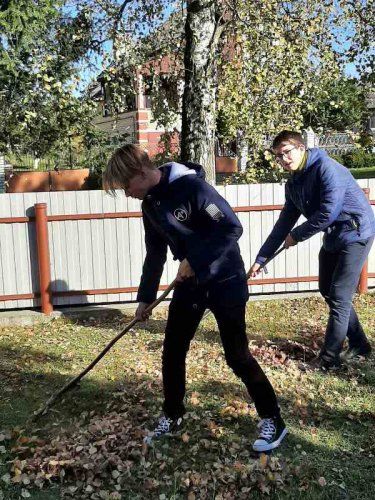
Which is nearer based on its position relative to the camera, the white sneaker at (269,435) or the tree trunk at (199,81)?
the white sneaker at (269,435)

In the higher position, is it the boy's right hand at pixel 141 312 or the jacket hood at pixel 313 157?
the jacket hood at pixel 313 157

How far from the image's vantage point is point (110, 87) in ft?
29.2

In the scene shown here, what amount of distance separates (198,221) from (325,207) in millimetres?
1376

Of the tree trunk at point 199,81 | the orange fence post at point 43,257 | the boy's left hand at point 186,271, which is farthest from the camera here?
the orange fence post at point 43,257

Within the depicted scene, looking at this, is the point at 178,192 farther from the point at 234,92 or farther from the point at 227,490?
the point at 234,92

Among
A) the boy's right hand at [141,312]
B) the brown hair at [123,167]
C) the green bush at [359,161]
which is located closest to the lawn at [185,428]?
the boy's right hand at [141,312]

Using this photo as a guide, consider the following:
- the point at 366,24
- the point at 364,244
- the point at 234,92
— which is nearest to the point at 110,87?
the point at 234,92

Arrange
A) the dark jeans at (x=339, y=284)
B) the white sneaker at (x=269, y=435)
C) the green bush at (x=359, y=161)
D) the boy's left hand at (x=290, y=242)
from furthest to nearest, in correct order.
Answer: the green bush at (x=359, y=161) < the dark jeans at (x=339, y=284) < the boy's left hand at (x=290, y=242) < the white sneaker at (x=269, y=435)

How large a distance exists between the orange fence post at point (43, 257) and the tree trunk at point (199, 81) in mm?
1761

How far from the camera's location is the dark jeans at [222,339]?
10.1 feet

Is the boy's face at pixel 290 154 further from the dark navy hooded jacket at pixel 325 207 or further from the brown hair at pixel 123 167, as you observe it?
the brown hair at pixel 123 167

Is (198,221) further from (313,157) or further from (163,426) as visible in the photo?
(313,157)

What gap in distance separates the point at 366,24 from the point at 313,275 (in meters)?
3.79

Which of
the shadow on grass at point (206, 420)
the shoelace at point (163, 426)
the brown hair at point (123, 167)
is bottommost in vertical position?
the shadow on grass at point (206, 420)
